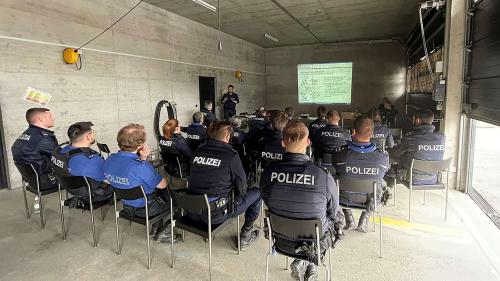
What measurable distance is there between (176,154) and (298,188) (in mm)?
2261

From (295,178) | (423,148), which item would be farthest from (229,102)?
(295,178)

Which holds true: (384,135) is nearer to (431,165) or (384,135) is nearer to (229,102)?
(431,165)

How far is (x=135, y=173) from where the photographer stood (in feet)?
7.40

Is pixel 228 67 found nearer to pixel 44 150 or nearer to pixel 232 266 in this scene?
pixel 44 150

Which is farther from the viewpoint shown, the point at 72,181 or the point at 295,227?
the point at 72,181

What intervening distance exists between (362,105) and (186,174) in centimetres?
955

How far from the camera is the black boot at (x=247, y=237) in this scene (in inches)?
107

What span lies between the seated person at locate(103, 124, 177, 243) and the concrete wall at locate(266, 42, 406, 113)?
10.4 m

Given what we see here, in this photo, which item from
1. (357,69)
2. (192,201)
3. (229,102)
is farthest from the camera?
(357,69)

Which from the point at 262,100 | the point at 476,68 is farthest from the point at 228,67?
the point at 476,68

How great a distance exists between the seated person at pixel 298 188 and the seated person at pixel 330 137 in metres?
2.03

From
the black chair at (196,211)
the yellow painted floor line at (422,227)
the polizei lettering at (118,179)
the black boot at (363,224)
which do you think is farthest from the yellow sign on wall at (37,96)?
the yellow painted floor line at (422,227)

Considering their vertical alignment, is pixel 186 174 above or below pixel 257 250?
above

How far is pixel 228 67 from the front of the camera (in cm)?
990
